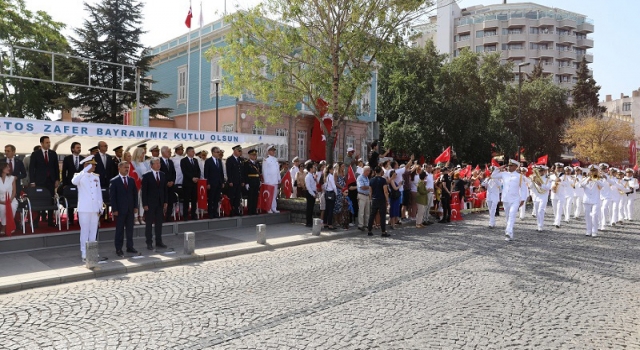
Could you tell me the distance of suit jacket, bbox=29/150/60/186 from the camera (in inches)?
460

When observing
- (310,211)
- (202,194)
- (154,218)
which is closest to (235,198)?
(202,194)

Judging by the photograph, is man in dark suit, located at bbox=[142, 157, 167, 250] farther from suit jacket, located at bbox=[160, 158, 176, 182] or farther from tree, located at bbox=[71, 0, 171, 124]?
tree, located at bbox=[71, 0, 171, 124]

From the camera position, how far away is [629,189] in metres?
19.2

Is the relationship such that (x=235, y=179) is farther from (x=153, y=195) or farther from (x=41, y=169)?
(x=41, y=169)

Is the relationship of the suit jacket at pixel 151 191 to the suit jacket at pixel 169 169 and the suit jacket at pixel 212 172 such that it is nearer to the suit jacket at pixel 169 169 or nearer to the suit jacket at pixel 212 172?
the suit jacket at pixel 169 169

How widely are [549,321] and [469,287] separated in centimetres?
176

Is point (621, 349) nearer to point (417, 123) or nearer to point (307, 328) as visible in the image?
point (307, 328)

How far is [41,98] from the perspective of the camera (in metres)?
30.9

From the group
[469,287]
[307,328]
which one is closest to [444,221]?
[469,287]

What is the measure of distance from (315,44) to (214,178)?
7680mm

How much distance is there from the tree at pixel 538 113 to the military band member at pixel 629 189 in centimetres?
2356

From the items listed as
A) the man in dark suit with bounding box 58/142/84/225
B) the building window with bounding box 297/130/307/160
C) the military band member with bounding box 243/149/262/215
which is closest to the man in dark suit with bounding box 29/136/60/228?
the man in dark suit with bounding box 58/142/84/225

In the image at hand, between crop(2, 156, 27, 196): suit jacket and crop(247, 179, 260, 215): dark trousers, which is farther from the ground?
crop(2, 156, 27, 196): suit jacket

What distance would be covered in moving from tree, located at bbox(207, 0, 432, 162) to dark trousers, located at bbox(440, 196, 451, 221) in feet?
14.0
